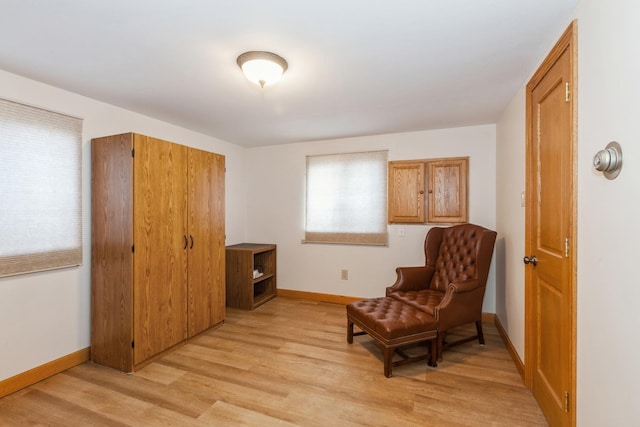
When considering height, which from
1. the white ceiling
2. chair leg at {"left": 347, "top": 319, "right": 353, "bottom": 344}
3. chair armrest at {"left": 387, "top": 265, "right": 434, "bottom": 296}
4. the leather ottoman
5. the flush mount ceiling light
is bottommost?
chair leg at {"left": 347, "top": 319, "right": 353, "bottom": 344}

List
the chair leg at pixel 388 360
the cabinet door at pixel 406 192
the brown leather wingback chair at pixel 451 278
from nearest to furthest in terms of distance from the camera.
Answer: the chair leg at pixel 388 360, the brown leather wingback chair at pixel 451 278, the cabinet door at pixel 406 192

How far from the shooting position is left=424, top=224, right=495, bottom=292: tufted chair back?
9.05ft

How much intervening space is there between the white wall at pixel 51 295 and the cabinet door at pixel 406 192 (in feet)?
9.91

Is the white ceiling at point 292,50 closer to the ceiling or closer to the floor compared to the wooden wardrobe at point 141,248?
closer to the ceiling

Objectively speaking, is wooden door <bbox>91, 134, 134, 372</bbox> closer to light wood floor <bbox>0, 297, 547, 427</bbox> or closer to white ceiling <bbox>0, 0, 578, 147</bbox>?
light wood floor <bbox>0, 297, 547, 427</bbox>

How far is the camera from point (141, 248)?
7.98ft

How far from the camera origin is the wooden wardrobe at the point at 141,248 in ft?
7.85

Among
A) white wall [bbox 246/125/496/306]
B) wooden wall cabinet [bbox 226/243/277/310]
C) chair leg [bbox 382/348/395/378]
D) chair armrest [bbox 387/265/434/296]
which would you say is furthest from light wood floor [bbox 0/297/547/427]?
white wall [bbox 246/125/496/306]

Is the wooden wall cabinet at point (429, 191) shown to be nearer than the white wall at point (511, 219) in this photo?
No

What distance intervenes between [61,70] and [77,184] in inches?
35.1

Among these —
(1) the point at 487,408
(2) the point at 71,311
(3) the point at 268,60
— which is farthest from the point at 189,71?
(1) the point at 487,408

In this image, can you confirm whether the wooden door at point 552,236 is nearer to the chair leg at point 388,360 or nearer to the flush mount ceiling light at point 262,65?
the chair leg at point 388,360

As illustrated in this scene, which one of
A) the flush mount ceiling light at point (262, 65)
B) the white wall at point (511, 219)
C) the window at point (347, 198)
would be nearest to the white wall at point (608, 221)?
the white wall at point (511, 219)

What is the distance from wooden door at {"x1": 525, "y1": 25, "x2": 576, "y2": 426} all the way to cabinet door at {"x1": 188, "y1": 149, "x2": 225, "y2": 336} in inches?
113
